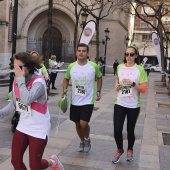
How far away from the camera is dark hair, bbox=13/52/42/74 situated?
3520 mm

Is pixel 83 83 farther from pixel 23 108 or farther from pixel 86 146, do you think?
pixel 23 108

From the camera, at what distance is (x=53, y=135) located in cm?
725

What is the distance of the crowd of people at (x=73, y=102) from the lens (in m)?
3.58

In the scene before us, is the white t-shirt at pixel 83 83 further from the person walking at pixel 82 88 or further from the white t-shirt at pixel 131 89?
the white t-shirt at pixel 131 89

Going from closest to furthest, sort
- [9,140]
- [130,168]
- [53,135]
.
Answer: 1. [130,168]
2. [9,140]
3. [53,135]

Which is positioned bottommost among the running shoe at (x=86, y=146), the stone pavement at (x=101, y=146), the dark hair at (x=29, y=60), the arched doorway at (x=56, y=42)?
the stone pavement at (x=101, y=146)

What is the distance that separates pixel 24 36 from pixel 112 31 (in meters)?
10.1

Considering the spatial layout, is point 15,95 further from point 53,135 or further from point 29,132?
point 53,135

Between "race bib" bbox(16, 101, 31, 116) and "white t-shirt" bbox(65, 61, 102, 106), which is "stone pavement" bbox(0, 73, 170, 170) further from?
"race bib" bbox(16, 101, 31, 116)

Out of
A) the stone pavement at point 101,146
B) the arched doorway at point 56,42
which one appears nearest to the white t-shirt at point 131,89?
the stone pavement at point 101,146

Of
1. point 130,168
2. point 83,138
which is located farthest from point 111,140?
point 130,168

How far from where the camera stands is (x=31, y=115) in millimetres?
3684

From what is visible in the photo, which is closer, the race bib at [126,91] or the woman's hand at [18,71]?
the woman's hand at [18,71]

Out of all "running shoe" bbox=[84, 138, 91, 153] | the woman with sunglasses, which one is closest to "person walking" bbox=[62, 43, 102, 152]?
"running shoe" bbox=[84, 138, 91, 153]
